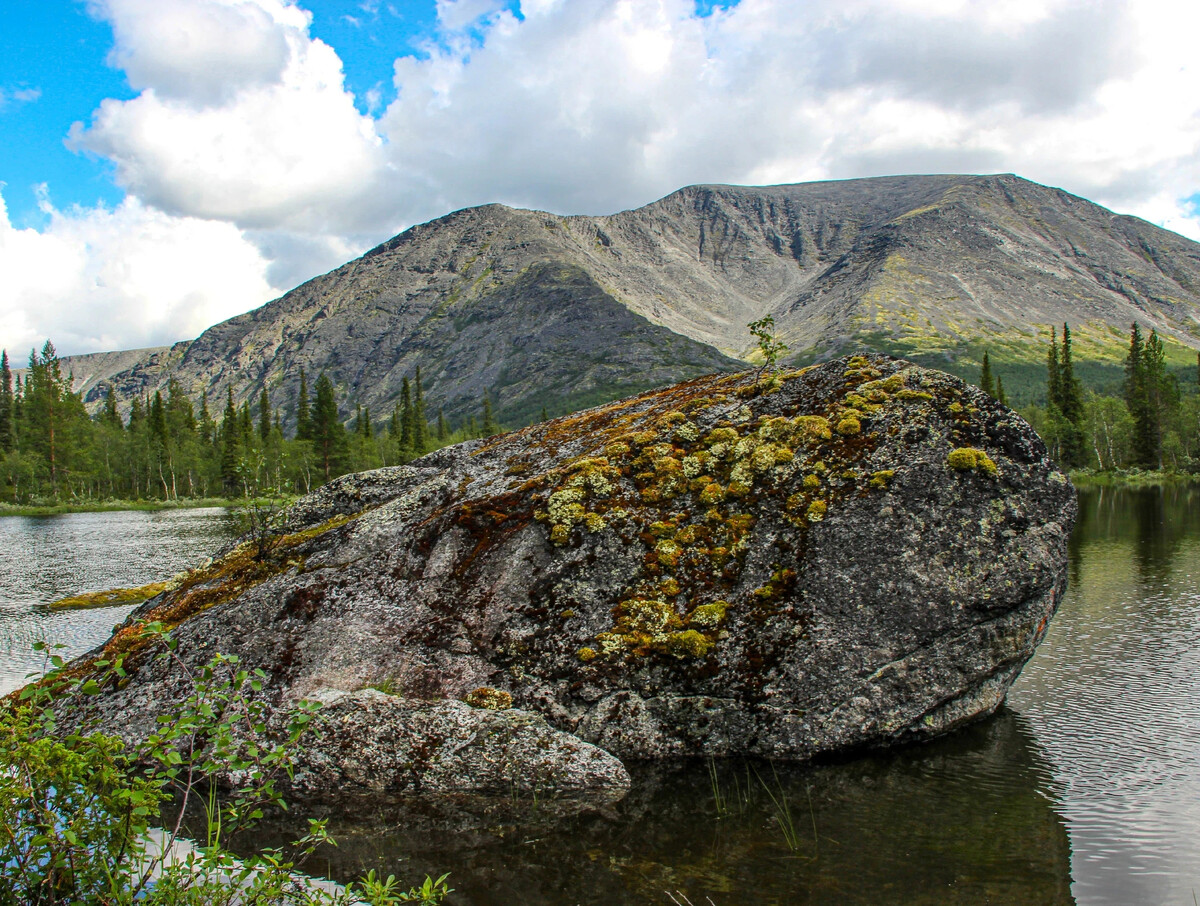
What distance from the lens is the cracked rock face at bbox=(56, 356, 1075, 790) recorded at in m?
11.4

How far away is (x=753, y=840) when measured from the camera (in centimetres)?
934

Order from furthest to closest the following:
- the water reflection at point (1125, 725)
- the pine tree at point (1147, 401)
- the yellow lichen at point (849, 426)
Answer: the pine tree at point (1147, 401)
the yellow lichen at point (849, 426)
the water reflection at point (1125, 725)

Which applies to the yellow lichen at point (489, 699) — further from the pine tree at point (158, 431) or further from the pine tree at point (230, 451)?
the pine tree at point (158, 431)

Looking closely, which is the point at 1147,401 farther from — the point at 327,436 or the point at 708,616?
the point at 327,436

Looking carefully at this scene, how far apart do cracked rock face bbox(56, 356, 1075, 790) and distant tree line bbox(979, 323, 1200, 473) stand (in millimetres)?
110636

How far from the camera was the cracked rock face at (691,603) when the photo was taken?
11383 mm

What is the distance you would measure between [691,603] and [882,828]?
4277 mm

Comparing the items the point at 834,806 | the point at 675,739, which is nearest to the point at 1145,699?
the point at 834,806

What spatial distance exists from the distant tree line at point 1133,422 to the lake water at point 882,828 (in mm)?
110350

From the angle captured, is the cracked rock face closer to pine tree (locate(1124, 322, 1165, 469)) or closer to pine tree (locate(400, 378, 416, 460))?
pine tree (locate(1124, 322, 1165, 469))

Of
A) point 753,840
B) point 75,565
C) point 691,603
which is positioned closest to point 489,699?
point 691,603

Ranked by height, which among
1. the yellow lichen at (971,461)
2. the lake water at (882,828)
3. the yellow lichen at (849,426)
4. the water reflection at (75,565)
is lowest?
the water reflection at (75,565)

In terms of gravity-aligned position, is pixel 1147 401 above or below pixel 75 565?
above

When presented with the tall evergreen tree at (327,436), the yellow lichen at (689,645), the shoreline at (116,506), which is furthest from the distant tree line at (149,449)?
the yellow lichen at (689,645)
